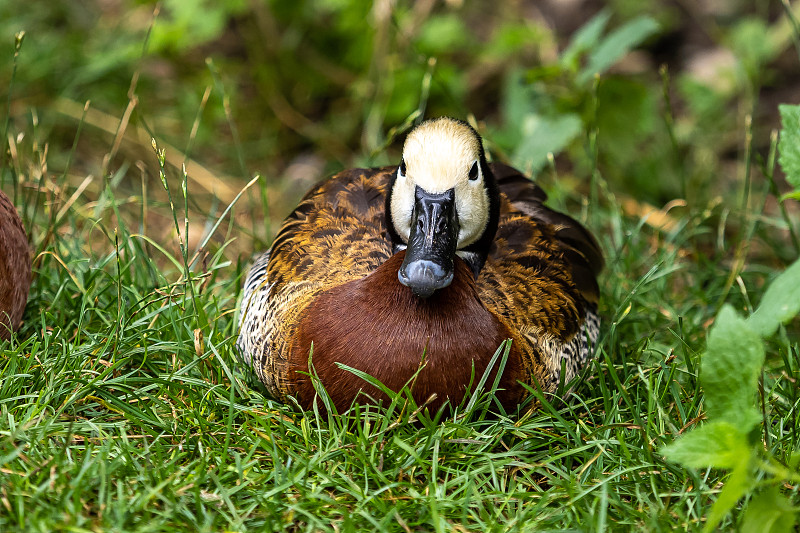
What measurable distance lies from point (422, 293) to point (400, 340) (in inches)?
7.9

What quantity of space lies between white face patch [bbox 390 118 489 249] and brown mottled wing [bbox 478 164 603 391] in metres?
0.28

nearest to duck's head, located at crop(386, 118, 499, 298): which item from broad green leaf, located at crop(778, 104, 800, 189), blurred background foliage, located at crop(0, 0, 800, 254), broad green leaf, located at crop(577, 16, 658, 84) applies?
broad green leaf, located at crop(778, 104, 800, 189)

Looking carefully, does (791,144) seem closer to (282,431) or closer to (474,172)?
(474,172)

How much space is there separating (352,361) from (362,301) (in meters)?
0.23

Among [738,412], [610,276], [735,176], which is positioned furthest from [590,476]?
[735,176]

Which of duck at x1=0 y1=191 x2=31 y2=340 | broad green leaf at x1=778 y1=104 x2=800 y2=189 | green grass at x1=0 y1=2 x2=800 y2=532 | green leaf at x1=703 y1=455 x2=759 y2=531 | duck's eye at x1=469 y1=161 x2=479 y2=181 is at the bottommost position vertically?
green grass at x1=0 y1=2 x2=800 y2=532

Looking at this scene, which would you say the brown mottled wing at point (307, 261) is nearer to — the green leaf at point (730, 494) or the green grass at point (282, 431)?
the green grass at point (282, 431)

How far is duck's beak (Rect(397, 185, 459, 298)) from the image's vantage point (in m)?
2.73

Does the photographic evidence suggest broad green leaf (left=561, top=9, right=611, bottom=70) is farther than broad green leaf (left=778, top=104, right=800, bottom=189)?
Yes

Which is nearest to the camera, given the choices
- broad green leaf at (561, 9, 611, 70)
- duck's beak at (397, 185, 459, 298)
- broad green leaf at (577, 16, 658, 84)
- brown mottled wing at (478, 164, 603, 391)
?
duck's beak at (397, 185, 459, 298)

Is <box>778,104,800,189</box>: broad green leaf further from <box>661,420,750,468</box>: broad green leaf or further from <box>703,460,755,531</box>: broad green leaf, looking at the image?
<box>703,460,755,531</box>: broad green leaf

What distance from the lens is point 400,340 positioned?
9.28 ft

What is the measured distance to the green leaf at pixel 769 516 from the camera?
87.7 inches

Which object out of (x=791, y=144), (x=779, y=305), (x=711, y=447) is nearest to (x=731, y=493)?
(x=711, y=447)
